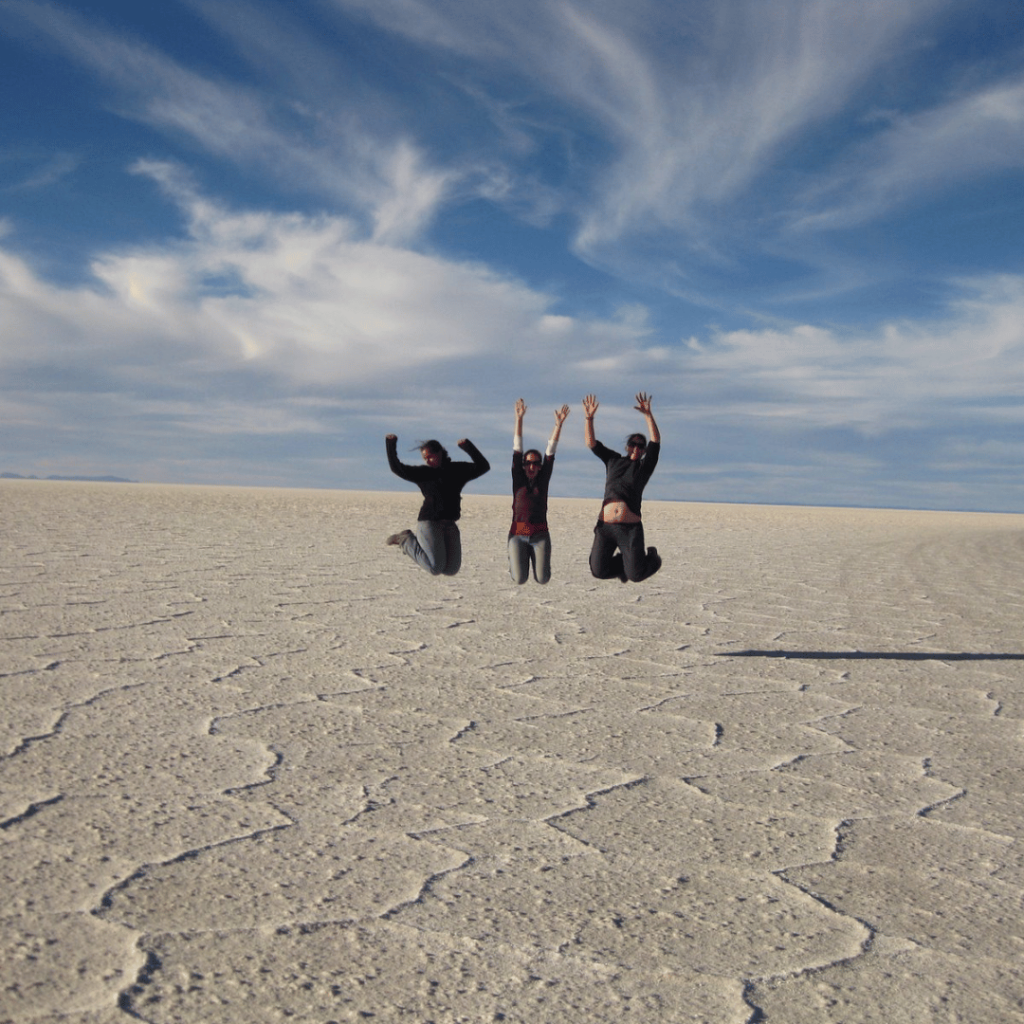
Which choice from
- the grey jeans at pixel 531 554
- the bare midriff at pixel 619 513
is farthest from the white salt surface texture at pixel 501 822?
the bare midriff at pixel 619 513

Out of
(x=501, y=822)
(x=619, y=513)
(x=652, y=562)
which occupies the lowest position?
(x=501, y=822)

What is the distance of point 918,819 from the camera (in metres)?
2.78

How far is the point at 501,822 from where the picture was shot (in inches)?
104

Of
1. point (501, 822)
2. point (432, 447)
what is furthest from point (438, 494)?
point (501, 822)

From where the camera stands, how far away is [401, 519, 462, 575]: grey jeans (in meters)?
5.86

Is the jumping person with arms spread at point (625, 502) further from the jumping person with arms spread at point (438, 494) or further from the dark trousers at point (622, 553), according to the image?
the jumping person with arms spread at point (438, 494)

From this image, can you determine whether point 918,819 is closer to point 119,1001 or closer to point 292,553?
point 119,1001

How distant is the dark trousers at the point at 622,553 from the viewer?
5.75 m

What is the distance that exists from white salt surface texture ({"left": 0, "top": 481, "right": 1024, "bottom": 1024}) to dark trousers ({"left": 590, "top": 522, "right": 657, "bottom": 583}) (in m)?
0.38

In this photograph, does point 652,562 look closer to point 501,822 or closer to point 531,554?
point 531,554

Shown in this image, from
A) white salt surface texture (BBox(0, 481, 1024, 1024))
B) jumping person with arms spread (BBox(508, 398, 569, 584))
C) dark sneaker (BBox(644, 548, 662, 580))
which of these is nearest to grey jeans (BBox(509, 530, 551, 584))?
jumping person with arms spread (BBox(508, 398, 569, 584))

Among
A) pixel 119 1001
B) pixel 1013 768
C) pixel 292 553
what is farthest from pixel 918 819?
pixel 292 553

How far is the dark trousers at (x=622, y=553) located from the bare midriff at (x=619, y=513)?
32 millimetres

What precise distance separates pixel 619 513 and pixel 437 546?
1074 mm
